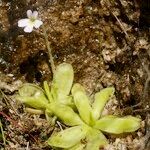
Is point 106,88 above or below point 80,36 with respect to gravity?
below

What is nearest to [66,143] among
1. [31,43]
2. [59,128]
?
[59,128]

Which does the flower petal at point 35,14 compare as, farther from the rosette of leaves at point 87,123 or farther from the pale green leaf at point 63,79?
the rosette of leaves at point 87,123

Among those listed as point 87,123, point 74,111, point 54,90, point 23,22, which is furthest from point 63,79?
point 23,22

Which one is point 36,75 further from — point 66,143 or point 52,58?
point 66,143

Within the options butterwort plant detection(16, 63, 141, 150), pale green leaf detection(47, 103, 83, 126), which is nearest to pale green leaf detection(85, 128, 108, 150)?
butterwort plant detection(16, 63, 141, 150)

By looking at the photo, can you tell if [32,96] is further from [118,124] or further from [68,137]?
[118,124]

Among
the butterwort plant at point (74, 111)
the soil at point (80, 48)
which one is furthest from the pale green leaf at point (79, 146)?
the soil at point (80, 48)
